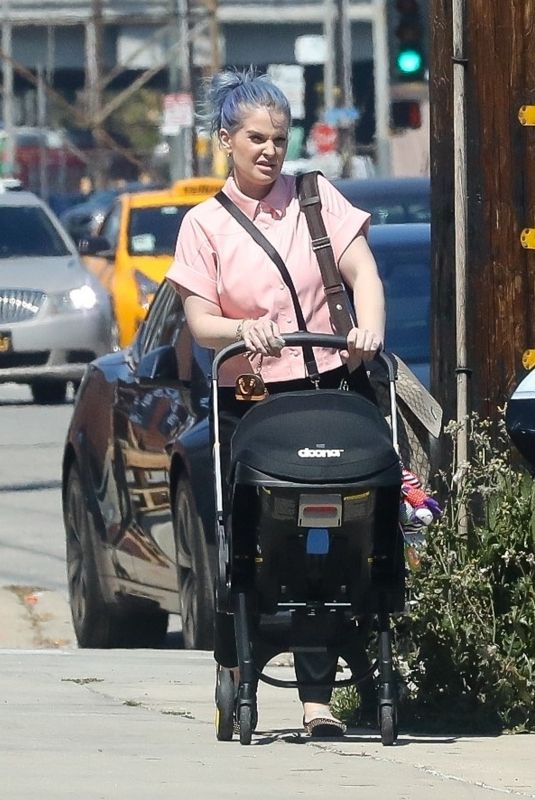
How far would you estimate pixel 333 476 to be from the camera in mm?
5570

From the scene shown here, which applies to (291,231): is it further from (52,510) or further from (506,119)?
(52,510)

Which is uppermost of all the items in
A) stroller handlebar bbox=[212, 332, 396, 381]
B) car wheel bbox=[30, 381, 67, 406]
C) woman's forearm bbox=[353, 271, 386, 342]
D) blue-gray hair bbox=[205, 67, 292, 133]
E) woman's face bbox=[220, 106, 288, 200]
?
blue-gray hair bbox=[205, 67, 292, 133]

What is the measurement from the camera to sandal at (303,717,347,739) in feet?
19.4

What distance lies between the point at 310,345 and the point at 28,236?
538 inches

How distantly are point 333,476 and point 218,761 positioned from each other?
74 centimetres

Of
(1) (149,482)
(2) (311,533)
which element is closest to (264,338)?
(2) (311,533)

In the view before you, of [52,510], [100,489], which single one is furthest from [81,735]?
[52,510]

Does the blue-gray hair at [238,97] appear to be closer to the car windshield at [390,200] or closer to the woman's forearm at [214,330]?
the woman's forearm at [214,330]

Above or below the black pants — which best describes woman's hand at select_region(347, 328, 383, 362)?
above

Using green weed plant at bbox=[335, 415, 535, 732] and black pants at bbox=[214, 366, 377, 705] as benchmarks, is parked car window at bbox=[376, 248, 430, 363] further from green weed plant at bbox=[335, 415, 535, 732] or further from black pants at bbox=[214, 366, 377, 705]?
black pants at bbox=[214, 366, 377, 705]

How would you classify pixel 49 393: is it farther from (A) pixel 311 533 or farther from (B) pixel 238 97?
(A) pixel 311 533

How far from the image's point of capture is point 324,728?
5898 millimetres

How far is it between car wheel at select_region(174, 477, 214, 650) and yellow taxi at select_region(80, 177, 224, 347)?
476 inches

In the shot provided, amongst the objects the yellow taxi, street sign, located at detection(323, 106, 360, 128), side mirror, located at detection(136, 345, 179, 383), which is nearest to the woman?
side mirror, located at detection(136, 345, 179, 383)
